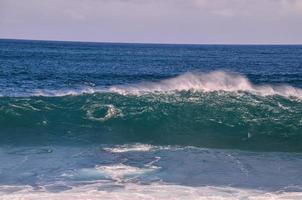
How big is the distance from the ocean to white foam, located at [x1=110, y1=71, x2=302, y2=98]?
0.22 ft

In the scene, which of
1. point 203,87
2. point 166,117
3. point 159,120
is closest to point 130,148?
point 159,120

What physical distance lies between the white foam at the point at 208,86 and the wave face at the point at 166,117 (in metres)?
0.06

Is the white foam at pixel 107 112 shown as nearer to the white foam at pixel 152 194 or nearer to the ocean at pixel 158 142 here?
the ocean at pixel 158 142

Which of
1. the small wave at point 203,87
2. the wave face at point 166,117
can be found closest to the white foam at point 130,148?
the wave face at point 166,117

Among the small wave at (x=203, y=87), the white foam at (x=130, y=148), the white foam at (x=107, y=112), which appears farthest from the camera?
the small wave at (x=203, y=87)

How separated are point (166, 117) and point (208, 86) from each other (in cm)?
678

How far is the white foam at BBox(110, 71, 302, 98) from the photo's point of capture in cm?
2755

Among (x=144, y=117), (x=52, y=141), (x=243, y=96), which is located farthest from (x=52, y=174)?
(x=243, y=96)

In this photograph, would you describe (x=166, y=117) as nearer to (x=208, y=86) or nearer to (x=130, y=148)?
(x=130, y=148)

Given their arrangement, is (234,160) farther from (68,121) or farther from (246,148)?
(68,121)

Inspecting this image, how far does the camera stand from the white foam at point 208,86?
90.4 feet

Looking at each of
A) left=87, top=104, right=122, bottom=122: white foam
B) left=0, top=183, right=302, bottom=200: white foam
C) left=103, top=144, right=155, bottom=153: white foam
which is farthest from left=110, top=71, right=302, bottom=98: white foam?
left=0, top=183, right=302, bottom=200: white foam

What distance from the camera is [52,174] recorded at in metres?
13.4

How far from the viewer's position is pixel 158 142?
752 inches
